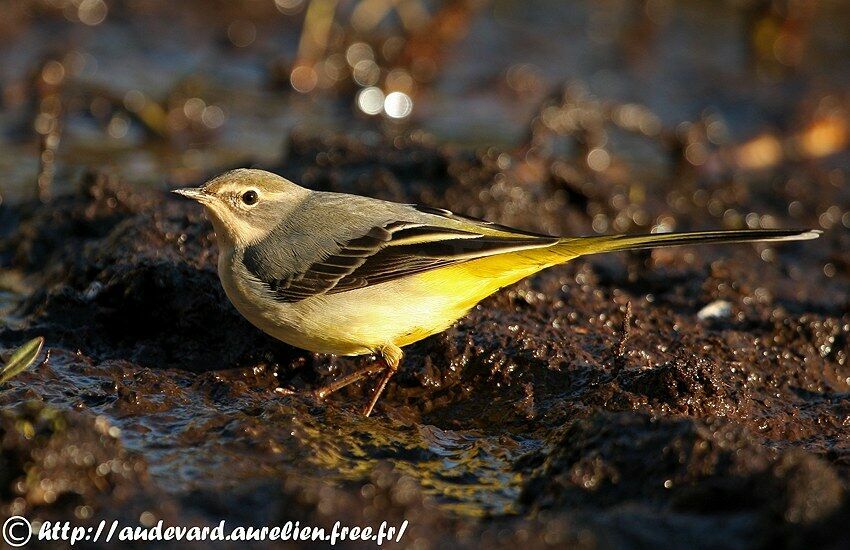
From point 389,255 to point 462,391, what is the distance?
0.92 metres

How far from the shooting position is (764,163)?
493 inches

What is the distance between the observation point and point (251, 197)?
680cm

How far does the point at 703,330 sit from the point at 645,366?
0.89 meters

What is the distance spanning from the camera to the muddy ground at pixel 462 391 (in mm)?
4578

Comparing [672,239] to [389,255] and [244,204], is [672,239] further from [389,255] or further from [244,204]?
[244,204]

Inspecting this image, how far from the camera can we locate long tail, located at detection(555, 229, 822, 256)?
629 cm

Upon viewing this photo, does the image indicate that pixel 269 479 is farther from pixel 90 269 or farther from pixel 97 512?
pixel 90 269

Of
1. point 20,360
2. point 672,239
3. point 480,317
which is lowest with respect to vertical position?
point 20,360

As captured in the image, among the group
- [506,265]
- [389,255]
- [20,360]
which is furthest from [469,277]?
[20,360]

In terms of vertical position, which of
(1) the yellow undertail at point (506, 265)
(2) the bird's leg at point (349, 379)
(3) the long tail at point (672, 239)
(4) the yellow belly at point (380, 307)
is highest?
(3) the long tail at point (672, 239)

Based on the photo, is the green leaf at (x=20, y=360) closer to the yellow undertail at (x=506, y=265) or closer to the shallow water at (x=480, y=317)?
the shallow water at (x=480, y=317)

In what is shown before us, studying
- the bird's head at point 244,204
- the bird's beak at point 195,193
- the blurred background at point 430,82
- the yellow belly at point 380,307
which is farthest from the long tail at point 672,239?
the blurred background at point 430,82

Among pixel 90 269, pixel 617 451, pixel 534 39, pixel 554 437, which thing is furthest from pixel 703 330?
pixel 534 39

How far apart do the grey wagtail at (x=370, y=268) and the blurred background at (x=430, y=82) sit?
341 cm
